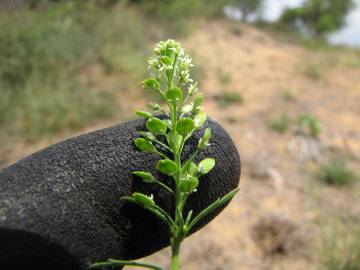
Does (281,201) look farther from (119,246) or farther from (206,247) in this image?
(119,246)

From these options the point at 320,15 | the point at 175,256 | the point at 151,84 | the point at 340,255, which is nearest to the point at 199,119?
the point at 151,84

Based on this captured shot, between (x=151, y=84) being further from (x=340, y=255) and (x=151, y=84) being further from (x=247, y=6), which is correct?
(x=247, y=6)

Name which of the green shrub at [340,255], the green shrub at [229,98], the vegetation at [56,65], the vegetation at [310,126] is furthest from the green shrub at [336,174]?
the vegetation at [56,65]

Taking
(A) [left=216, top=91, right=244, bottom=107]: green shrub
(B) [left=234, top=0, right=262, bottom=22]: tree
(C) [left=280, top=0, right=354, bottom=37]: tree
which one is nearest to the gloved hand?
(A) [left=216, top=91, right=244, bottom=107]: green shrub

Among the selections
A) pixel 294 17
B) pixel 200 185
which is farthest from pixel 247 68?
pixel 294 17

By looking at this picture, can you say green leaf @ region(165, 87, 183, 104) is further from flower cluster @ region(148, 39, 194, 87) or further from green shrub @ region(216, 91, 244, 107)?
green shrub @ region(216, 91, 244, 107)

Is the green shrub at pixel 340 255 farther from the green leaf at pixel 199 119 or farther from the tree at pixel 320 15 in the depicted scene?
the tree at pixel 320 15

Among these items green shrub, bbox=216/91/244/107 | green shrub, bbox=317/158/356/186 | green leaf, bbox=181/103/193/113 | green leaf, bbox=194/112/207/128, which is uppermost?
green leaf, bbox=181/103/193/113
